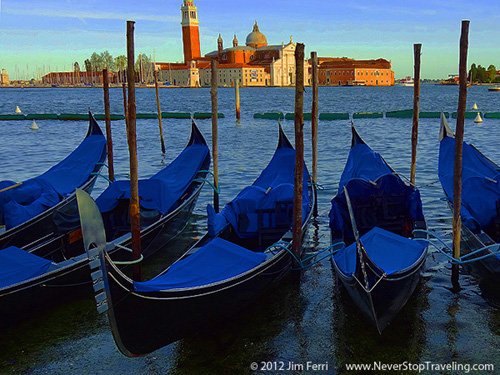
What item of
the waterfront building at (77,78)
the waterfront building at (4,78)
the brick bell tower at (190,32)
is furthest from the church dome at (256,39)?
the waterfront building at (4,78)

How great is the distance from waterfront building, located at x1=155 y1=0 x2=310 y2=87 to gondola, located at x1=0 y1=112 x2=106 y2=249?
335ft

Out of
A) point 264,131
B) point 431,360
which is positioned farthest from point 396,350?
point 264,131

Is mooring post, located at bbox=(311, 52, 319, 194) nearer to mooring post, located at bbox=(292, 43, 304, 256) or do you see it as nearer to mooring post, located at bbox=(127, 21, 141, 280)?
mooring post, located at bbox=(292, 43, 304, 256)

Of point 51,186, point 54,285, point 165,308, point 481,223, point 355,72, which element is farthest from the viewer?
point 355,72

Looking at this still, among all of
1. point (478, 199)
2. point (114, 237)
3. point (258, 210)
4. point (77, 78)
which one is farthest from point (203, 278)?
point (77, 78)

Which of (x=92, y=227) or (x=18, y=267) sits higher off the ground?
(x=92, y=227)

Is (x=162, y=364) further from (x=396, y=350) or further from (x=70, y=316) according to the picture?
(x=396, y=350)

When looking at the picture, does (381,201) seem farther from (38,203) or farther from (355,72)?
(355,72)

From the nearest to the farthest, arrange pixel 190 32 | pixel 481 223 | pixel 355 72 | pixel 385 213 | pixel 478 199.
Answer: pixel 481 223
pixel 478 199
pixel 385 213
pixel 190 32
pixel 355 72

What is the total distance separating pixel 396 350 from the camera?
5285mm

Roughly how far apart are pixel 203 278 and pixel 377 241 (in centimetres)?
220

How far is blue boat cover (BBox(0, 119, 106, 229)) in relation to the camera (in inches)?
305

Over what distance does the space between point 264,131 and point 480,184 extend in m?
20.4

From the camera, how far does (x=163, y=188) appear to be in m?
8.36
